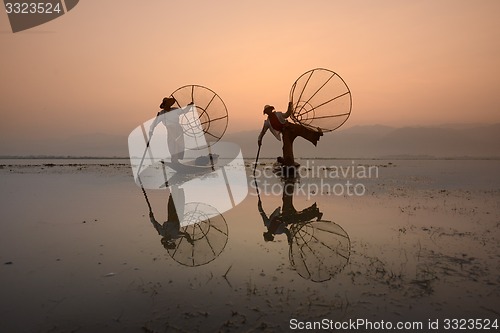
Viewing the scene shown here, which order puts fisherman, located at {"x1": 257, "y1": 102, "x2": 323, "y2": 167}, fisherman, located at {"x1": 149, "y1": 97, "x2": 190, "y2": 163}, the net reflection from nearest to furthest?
the net reflection < fisherman, located at {"x1": 257, "y1": 102, "x2": 323, "y2": 167} < fisherman, located at {"x1": 149, "y1": 97, "x2": 190, "y2": 163}

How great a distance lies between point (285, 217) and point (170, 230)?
125 inches

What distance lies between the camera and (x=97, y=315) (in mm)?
3830

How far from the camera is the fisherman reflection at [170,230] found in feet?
22.6

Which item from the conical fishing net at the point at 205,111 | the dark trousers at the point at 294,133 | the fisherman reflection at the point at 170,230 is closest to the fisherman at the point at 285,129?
the dark trousers at the point at 294,133

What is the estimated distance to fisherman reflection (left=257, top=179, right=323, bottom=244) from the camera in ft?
25.2

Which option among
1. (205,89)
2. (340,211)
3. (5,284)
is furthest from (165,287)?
(205,89)

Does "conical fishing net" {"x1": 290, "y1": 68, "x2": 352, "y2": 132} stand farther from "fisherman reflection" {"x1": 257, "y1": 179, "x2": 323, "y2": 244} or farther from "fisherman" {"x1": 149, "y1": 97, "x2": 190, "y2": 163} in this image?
"fisherman reflection" {"x1": 257, "y1": 179, "x2": 323, "y2": 244}

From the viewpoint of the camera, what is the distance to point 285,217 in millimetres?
9203

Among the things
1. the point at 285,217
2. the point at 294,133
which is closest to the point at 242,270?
the point at 285,217

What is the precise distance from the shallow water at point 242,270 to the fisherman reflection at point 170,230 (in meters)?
0.15

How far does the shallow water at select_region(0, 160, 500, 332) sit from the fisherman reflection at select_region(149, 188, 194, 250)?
0.15 metres

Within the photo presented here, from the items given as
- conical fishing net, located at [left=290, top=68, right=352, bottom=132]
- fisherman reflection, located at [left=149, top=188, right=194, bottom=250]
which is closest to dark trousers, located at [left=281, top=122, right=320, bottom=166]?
conical fishing net, located at [left=290, top=68, right=352, bottom=132]

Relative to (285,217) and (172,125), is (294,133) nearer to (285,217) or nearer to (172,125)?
(172,125)

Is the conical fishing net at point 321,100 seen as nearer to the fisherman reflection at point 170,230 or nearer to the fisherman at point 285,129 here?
the fisherman at point 285,129
